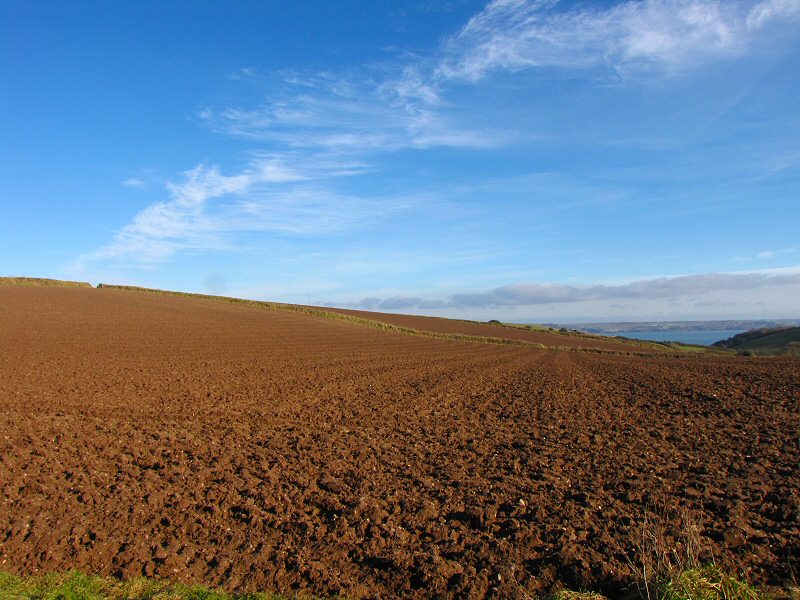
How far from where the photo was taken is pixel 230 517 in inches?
334

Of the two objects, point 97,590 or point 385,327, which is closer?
point 97,590

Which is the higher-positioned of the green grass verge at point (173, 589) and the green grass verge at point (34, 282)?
the green grass verge at point (34, 282)

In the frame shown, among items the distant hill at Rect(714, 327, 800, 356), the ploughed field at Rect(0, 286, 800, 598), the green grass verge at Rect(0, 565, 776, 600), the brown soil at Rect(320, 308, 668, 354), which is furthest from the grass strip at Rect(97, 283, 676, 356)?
the green grass verge at Rect(0, 565, 776, 600)

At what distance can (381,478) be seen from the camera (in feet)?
33.8

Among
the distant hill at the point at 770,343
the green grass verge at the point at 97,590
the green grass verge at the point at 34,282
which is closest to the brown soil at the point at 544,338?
the distant hill at the point at 770,343

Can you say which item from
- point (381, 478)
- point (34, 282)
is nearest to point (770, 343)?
point (381, 478)

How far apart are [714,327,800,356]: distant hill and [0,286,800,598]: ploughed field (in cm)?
4721

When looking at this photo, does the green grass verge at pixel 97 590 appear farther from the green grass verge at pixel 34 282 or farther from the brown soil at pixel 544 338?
the green grass verge at pixel 34 282

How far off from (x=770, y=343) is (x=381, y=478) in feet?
296

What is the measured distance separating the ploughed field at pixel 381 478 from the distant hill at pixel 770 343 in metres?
47.2

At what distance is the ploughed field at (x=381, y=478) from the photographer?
7.01 metres

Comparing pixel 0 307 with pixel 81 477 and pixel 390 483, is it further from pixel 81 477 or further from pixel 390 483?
pixel 390 483

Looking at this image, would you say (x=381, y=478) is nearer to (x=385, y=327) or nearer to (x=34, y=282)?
(x=385, y=327)

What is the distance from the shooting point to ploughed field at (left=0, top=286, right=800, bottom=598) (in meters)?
7.01
